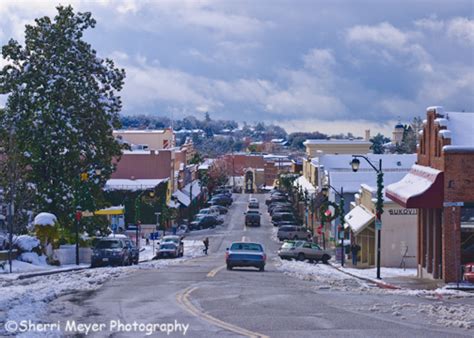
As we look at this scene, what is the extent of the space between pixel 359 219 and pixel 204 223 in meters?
50.9

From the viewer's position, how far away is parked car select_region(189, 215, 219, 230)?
105 m

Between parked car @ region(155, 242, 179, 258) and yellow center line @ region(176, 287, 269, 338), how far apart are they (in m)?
34.6

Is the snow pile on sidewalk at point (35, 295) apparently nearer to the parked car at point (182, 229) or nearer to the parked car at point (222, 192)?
the parked car at point (182, 229)

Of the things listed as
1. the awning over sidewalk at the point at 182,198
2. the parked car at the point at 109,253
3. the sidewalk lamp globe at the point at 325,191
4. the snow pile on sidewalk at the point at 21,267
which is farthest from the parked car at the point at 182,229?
the snow pile on sidewalk at the point at 21,267

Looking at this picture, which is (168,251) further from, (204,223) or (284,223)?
(204,223)

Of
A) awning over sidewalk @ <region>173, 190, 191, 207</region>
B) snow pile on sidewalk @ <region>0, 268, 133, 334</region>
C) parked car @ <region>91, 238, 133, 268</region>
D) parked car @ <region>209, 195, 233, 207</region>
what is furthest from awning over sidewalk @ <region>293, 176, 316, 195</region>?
snow pile on sidewalk @ <region>0, 268, 133, 334</region>

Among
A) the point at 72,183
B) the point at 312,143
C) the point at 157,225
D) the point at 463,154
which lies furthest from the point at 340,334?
the point at 312,143

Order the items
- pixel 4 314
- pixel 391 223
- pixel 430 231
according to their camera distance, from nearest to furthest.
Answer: pixel 4 314 → pixel 430 231 → pixel 391 223

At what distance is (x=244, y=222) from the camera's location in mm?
112312

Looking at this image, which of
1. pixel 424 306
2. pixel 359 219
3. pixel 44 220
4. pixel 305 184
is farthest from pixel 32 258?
pixel 305 184

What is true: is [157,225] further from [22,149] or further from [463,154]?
A: [463,154]

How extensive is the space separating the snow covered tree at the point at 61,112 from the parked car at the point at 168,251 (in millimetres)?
6225

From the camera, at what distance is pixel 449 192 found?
111 ft

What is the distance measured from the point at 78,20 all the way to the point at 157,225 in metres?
45.8
